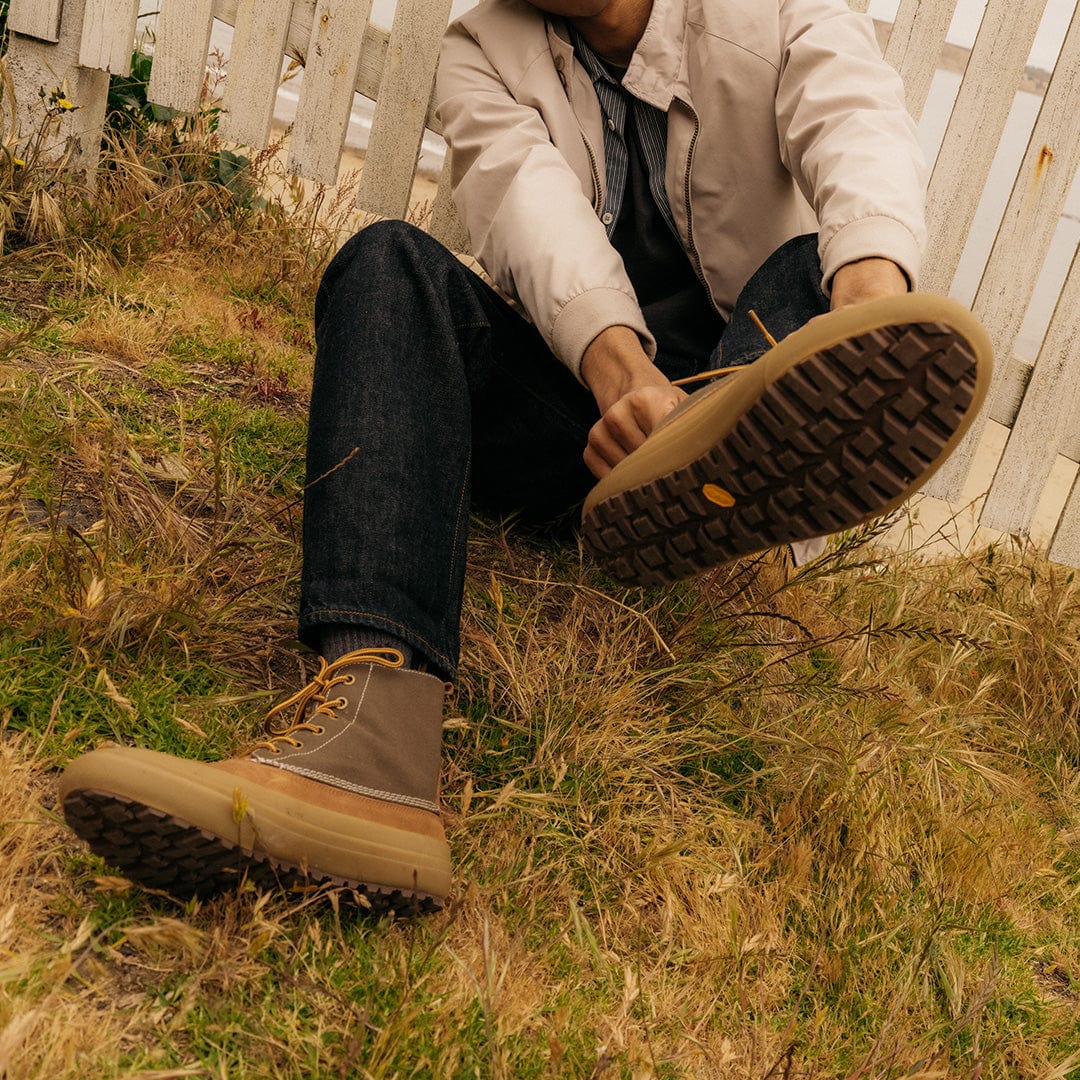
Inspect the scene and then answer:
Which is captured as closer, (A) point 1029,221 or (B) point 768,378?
(B) point 768,378

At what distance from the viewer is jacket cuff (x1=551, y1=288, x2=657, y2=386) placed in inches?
64.6

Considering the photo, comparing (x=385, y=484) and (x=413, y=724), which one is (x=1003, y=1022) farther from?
(x=385, y=484)

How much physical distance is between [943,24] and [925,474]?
2.10m

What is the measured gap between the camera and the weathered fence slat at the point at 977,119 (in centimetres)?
275

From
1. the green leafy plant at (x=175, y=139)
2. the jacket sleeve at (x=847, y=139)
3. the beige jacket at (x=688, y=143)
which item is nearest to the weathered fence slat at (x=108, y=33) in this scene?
the green leafy plant at (x=175, y=139)

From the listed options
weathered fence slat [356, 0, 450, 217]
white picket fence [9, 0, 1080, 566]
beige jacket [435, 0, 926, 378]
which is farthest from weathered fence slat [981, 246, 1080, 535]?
weathered fence slat [356, 0, 450, 217]

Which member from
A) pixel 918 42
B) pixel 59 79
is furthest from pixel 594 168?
pixel 59 79

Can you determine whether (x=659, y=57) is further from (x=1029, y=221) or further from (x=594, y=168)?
(x=1029, y=221)

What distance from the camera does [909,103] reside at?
2.78m

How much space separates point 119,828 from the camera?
3.53 feet

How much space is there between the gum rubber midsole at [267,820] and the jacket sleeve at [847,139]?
103 centimetres

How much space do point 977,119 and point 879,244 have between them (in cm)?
159

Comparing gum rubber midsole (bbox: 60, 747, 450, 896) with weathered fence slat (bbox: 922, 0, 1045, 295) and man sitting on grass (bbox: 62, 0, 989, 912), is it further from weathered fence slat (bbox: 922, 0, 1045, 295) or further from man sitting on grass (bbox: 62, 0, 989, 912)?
weathered fence slat (bbox: 922, 0, 1045, 295)

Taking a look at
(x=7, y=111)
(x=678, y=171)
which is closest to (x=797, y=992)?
(x=678, y=171)
